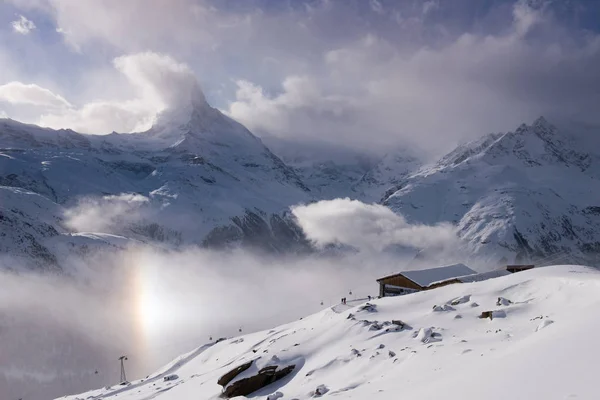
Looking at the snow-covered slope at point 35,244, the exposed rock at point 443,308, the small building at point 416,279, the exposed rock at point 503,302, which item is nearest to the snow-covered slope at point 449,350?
the exposed rock at point 503,302

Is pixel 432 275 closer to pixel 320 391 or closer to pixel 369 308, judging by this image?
pixel 369 308

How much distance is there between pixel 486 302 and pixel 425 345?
9.68m

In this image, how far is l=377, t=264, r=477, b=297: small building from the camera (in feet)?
188

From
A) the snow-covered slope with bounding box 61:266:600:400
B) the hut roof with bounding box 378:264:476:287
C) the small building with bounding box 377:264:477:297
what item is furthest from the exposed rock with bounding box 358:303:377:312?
the hut roof with bounding box 378:264:476:287

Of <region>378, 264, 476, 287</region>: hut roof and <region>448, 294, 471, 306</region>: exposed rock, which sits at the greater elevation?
<region>378, 264, 476, 287</region>: hut roof

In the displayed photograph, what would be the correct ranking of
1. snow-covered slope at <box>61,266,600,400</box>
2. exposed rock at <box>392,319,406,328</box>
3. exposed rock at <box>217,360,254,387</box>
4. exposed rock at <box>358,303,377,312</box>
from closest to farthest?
snow-covered slope at <box>61,266,600,400</box>
exposed rock at <box>217,360,254,387</box>
exposed rock at <box>392,319,406,328</box>
exposed rock at <box>358,303,377,312</box>

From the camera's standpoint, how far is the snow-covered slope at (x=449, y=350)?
14.0 m

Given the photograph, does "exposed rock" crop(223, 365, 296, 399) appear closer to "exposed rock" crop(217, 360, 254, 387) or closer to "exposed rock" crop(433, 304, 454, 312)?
"exposed rock" crop(217, 360, 254, 387)

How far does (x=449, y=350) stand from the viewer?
71.9ft

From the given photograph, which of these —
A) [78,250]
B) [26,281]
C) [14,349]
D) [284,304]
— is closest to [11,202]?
[78,250]

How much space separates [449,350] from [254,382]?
10.8 m

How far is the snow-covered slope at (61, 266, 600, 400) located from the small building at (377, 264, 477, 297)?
63.3 ft

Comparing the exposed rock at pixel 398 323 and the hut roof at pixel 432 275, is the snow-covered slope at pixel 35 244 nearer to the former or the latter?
the hut roof at pixel 432 275

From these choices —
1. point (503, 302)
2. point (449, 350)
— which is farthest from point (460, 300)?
point (449, 350)
